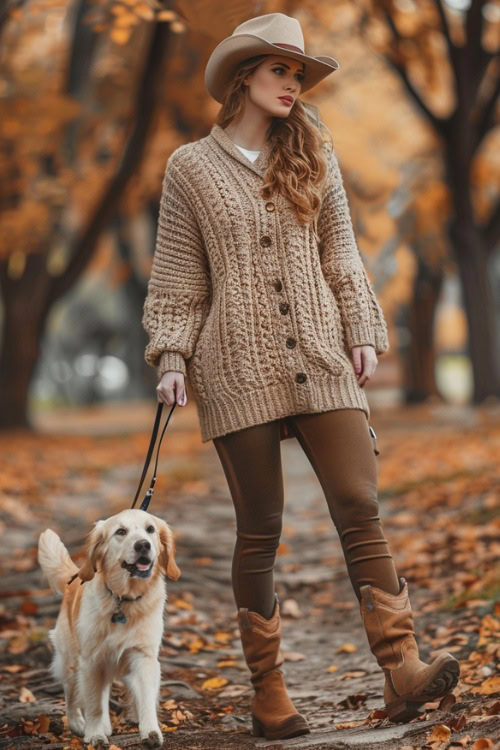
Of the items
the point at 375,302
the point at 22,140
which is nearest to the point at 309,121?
the point at 375,302

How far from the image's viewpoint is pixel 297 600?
638 centimetres

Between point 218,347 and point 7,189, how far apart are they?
482 inches

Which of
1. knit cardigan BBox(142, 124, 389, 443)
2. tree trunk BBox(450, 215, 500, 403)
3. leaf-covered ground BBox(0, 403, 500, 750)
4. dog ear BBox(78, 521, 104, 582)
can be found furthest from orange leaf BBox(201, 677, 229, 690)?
tree trunk BBox(450, 215, 500, 403)

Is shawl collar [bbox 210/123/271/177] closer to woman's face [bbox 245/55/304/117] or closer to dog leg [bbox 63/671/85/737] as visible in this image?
woman's face [bbox 245/55/304/117]

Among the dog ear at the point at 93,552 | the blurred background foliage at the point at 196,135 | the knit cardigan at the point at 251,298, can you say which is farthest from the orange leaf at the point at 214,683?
the blurred background foliage at the point at 196,135

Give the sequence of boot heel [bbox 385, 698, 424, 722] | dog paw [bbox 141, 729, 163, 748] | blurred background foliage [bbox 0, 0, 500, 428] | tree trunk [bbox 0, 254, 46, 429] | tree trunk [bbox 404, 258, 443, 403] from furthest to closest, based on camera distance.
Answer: tree trunk [bbox 404, 258, 443, 403], tree trunk [bbox 0, 254, 46, 429], blurred background foliage [bbox 0, 0, 500, 428], dog paw [bbox 141, 729, 163, 748], boot heel [bbox 385, 698, 424, 722]

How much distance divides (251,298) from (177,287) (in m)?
0.29

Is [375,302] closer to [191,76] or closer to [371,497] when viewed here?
[371,497]

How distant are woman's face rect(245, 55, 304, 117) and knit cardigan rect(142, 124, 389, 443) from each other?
0.16m

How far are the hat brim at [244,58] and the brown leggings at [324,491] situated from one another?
3.98 ft

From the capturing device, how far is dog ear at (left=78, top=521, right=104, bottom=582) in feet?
12.1

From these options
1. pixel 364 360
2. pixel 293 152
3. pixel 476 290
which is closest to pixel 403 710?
pixel 364 360

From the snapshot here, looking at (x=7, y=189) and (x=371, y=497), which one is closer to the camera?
(x=371, y=497)

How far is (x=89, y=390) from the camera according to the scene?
123ft
